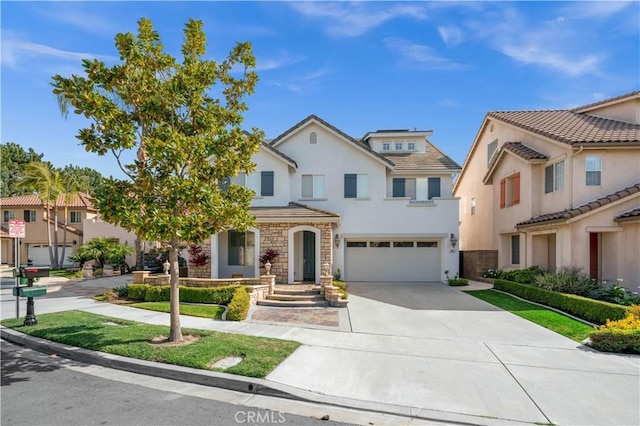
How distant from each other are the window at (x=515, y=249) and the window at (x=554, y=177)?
3.74m

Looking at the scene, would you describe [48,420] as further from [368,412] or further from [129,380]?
[368,412]

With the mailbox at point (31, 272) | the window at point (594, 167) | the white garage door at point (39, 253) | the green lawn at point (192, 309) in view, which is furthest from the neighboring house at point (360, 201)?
the white garage door at point (39, 253)

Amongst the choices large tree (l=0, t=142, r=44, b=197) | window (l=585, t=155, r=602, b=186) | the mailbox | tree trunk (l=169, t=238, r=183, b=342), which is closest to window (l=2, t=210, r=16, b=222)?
large tree (l=0, t=142, r=44, b=197)

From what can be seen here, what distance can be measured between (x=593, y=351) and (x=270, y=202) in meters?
14.4

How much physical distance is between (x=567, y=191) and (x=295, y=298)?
1201 centimetres

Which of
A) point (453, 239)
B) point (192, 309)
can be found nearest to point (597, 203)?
point (453, 239)

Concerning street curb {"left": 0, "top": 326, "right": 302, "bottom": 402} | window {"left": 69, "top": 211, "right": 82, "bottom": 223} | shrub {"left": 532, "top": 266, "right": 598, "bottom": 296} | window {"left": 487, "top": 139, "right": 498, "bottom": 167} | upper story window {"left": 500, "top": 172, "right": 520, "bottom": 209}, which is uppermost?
window {"left": 487, "top": 139, "right": 498, "bottom": 167}

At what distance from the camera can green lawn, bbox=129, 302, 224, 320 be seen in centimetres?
1186

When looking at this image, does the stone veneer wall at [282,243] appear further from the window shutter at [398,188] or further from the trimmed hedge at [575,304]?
the trimmed hedge at [575,304]

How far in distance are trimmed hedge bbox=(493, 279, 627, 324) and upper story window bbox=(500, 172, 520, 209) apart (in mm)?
5926

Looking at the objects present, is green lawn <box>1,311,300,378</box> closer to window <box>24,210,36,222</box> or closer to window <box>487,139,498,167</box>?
window <box>487,139,498,167</box>

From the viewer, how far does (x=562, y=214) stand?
48.3ft

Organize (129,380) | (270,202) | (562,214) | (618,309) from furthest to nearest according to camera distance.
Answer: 1. (270,202)
2. (562,214)
3. (618,309)
4. (129,380)

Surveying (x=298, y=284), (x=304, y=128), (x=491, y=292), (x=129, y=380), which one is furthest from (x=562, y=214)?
(x=129, y=380)
